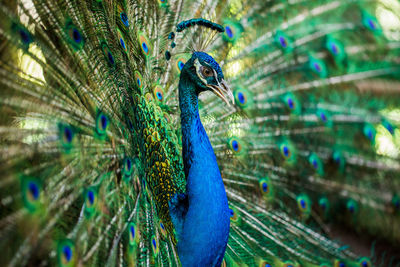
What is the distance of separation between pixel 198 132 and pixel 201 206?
22 cm

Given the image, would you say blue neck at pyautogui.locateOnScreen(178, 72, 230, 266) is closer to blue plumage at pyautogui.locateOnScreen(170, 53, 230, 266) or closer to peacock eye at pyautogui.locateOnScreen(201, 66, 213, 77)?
blue plumage at pyautogui.locateOnScreen(170, 53, 230, 266)

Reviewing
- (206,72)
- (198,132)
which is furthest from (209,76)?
(198,132)

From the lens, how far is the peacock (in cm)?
79

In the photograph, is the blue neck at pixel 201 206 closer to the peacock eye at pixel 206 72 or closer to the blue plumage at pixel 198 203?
the blue plumage at pixel 198 203

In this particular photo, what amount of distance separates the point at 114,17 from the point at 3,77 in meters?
0.43

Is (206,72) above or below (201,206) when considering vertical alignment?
above

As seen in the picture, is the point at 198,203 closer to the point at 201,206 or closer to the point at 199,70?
the point at 201,206

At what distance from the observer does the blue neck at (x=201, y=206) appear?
98 cm

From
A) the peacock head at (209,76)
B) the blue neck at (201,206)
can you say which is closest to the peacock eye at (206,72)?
the peacock head at (209,76)

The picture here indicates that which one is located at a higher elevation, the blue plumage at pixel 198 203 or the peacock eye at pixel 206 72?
the peacock eye at pixel 206 72

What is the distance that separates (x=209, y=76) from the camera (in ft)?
3.44

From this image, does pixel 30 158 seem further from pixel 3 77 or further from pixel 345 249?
pixel 345 249

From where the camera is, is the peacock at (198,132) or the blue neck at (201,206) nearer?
the peacock at (198,132)

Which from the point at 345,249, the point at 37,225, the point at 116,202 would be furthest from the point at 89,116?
the point at 345,249
